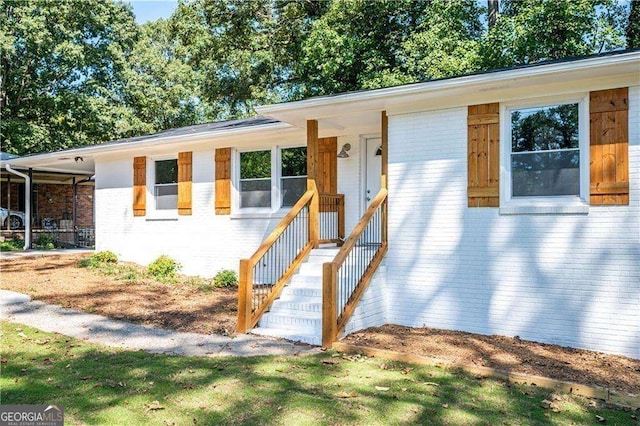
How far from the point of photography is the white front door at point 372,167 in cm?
897

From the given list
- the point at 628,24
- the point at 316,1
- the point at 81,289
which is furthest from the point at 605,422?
the point at 316,1

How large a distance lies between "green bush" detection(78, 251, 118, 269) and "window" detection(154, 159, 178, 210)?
1705 mm

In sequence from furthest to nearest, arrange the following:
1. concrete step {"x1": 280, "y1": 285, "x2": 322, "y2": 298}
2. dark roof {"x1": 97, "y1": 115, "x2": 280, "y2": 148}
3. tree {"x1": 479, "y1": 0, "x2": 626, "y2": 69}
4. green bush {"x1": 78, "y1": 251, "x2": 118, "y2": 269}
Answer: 1. tree {"x1": 479, "y1": 0, "x2": 626, "y2": 69}
2. green bush {"x1": 78, "y1": 251, "x2": 118, "y2": 269}
3. dark roof {"x1": 97, "y1": 115, "x2": 280, "y2": 148}
4. concrete step {"x1": 280, "y1": 285, "x2": 322, "y2": 298}

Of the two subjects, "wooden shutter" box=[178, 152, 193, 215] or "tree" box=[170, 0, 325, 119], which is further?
"tree" box=[170, 0, 325, 119]

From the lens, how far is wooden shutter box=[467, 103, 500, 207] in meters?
6.45

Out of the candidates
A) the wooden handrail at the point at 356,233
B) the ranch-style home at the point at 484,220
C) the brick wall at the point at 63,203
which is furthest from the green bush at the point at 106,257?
the brick wall at the point at 63,203

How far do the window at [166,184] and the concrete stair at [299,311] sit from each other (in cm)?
540

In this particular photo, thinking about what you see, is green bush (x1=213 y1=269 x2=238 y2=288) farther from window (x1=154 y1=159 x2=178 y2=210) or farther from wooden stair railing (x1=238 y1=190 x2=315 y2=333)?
window (x1=154 y1=159 x2=178 y2=210)

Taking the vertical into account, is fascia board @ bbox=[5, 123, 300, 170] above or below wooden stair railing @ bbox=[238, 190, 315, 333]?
above

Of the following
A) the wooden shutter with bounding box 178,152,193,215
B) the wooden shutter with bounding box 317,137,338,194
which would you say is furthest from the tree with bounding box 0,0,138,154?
the wooden shutter with bounding box 317,137,338,194

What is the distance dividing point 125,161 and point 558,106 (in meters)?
10.2

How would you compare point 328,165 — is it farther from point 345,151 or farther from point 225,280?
point 225,280

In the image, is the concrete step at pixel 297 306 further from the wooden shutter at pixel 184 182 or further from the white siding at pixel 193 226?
the wooden shutter at pixel 184 182

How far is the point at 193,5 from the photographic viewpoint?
1848cm
